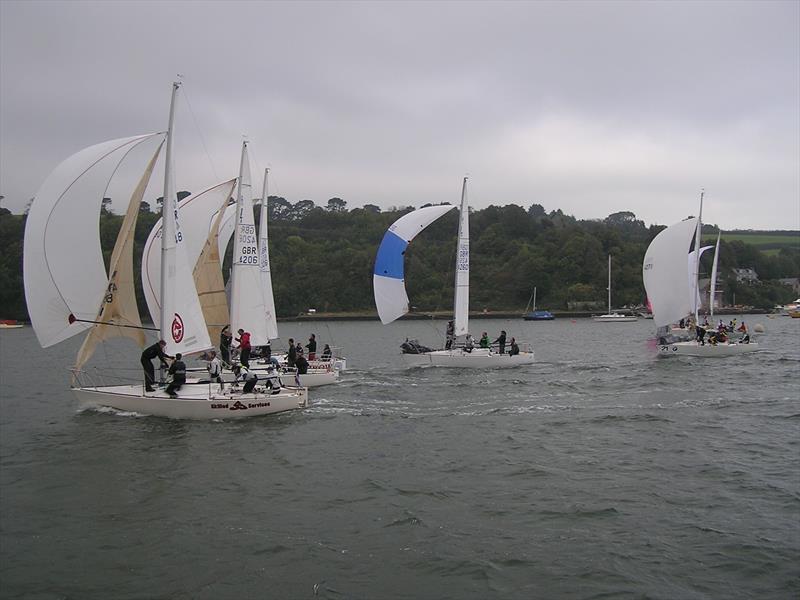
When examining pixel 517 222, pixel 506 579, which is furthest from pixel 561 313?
pixel 506 579

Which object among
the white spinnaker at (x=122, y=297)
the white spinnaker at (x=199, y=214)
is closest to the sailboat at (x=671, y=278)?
the white spinnaker at (x=199, y=214)

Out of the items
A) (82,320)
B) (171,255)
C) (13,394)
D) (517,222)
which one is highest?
(517,222)

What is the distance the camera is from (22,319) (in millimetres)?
77688

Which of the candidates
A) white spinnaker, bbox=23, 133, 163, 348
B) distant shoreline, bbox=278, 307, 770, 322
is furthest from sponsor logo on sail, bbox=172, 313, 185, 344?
distant shoreline, bbox=278, 307, 770, 322

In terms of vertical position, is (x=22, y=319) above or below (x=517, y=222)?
below

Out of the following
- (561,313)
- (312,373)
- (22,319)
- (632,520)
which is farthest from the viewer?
(561,313)

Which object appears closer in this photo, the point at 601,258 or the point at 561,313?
the point at 561,313

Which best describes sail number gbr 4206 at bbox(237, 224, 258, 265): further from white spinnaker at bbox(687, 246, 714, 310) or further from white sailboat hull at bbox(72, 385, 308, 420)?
white spinnaker at bbox(687, 246, 714, 310)

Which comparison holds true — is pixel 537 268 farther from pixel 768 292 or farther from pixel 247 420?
pixel 247 420

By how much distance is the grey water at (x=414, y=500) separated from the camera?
7660mm

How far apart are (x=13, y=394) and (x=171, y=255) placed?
1030 centimetres

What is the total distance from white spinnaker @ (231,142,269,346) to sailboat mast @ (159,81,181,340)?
556 centimetres

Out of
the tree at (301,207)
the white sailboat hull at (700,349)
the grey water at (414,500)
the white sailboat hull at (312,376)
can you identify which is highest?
the tree at (301,207)

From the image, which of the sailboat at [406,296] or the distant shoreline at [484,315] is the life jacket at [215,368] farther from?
the distant shoreline at [484,315]
